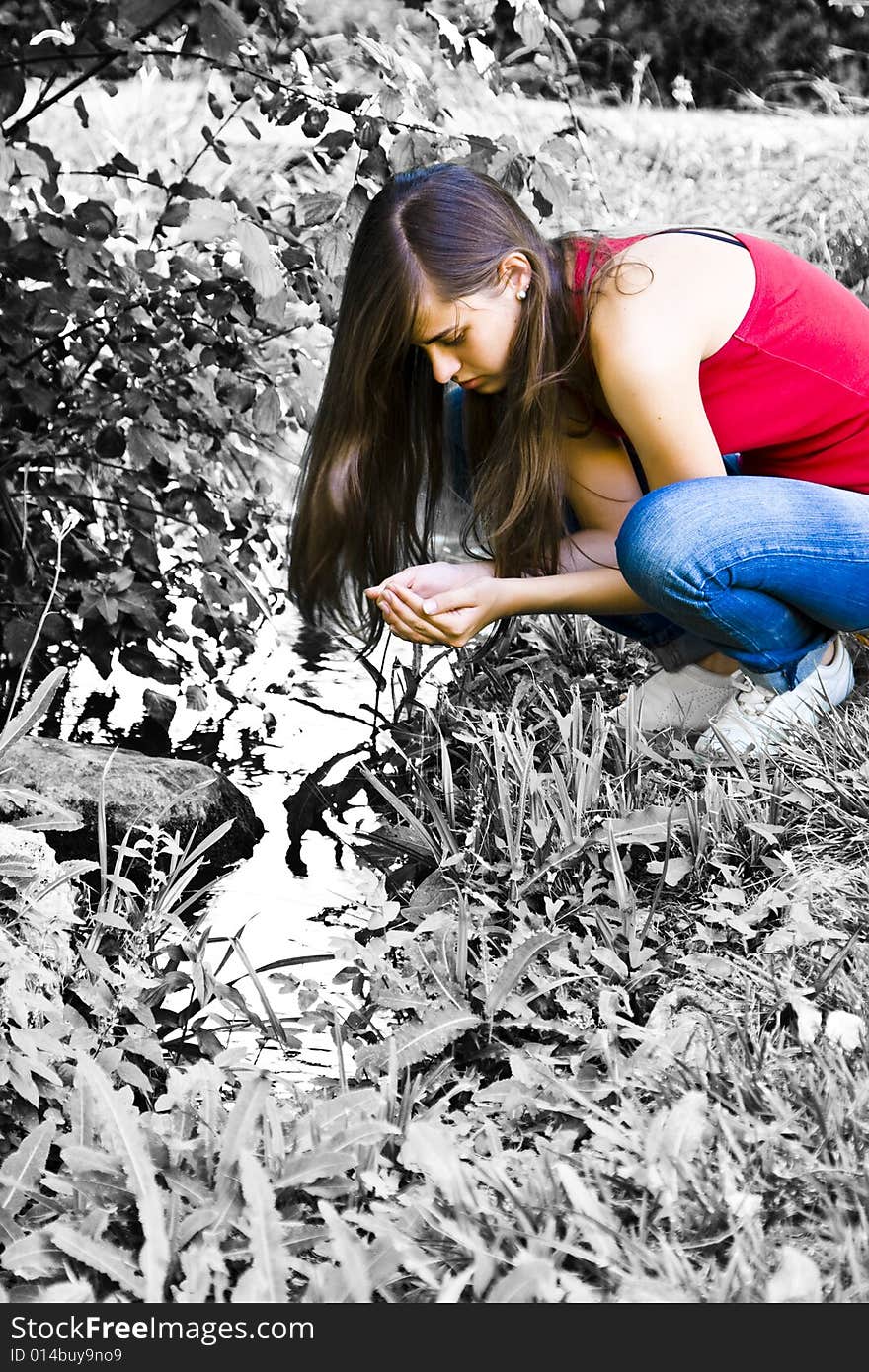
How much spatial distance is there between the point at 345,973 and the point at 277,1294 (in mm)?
746

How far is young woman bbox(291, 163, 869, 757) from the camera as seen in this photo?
1.93 metres

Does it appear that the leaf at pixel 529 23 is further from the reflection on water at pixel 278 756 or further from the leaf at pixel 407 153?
the reflection on water at pixel 278 756

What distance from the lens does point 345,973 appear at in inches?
77.9

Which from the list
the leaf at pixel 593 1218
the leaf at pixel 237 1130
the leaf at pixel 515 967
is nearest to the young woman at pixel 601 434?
the leaf at pixel 515 967

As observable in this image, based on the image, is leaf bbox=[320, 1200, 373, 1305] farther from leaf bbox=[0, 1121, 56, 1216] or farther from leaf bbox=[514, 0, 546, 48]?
leaf bbox=[514, 0, 546, 48]

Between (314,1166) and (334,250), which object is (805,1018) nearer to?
(314,1166)

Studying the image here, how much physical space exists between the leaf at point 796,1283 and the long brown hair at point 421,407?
1.20 metres

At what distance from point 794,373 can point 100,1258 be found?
155cm

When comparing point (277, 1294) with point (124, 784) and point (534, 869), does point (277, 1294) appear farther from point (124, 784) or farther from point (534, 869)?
point (124, 784)

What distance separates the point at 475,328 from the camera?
1.93 m

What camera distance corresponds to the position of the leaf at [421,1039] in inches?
66.3

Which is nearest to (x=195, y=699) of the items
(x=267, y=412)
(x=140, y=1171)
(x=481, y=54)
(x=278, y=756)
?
(x=278, y=756)

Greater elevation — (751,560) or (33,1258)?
(751,560)
